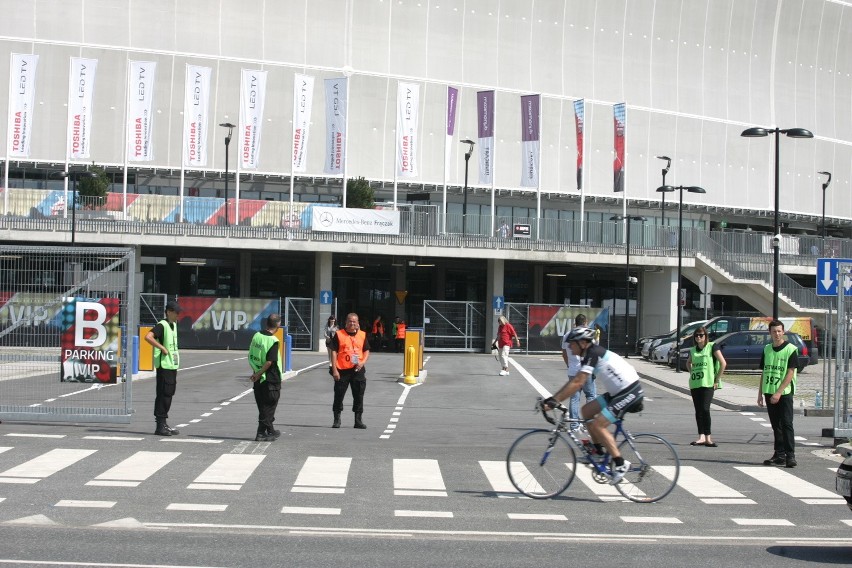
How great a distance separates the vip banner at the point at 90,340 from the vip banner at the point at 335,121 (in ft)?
114

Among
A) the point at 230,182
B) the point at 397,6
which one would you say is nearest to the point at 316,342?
the point at 230,182

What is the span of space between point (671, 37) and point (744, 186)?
10977mm

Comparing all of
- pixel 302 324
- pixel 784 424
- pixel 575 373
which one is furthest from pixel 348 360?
pixel 302 324

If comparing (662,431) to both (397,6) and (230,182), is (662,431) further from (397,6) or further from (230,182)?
(397,6)

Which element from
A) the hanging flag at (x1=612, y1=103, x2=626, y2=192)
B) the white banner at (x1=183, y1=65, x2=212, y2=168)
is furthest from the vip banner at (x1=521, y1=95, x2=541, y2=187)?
the white banner at (x1=183, y1=65, x2=212, y2=168)

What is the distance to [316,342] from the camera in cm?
5000

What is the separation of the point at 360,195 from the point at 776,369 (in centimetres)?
4030

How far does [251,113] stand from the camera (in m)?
51.2

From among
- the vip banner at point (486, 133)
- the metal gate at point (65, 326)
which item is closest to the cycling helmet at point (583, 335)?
the metal gate at point (65, 326)

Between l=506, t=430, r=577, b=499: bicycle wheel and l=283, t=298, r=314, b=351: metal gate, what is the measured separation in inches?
1548

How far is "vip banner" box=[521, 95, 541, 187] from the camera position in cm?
5291

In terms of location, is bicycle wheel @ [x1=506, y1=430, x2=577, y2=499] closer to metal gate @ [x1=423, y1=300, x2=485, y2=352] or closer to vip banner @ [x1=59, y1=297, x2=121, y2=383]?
vip banner @ [x1=59, y1=297, x2=121, y2=383]

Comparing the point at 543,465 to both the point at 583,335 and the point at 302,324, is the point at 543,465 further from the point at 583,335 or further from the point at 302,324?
the point at 302,324

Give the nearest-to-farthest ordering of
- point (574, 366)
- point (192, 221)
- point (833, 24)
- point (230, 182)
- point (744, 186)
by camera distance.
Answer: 1. point (574, 366)
2. point (192, 221)
3. point (230, 182)
4. point (744, 186)
5. point (833, 24)
